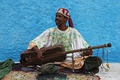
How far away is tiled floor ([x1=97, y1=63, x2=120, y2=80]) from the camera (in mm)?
4218

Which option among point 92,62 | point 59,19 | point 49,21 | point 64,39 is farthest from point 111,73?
point 49,21

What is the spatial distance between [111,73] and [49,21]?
149 cm

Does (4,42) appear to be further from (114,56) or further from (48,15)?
(114,56)

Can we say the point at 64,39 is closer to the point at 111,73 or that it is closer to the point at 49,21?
the point at 49,21

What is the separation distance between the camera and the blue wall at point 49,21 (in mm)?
5086

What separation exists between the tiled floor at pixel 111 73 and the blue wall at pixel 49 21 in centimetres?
24

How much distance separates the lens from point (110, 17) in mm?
5188

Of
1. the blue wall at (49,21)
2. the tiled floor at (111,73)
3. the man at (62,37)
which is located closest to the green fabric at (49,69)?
the man at (62,37)

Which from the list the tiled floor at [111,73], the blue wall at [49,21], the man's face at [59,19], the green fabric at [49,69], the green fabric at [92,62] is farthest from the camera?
the blue wall at [49,21]

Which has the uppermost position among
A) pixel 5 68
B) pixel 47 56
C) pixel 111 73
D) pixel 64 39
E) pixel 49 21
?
pixel 49 21

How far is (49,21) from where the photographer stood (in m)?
5.15

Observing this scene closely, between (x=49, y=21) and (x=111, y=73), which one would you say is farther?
(x=49, y=21)

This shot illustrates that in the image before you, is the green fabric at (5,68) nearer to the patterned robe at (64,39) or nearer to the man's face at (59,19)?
the patterned robe at (64,39)

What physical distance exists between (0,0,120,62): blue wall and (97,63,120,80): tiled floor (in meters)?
0.24
